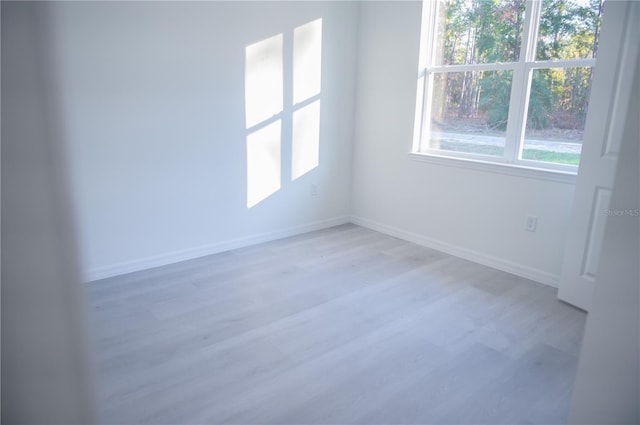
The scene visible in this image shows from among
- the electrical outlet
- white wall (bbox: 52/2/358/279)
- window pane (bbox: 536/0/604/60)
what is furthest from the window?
white wall (bbox: 52/2/358/279)

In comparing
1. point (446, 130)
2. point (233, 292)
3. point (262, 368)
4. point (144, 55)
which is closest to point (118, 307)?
point (233, 292)

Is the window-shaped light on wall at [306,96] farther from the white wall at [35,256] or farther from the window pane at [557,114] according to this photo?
the white wall at [35,256]

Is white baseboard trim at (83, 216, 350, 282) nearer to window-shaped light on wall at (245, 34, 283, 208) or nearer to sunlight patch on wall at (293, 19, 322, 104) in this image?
window-shaped light on wall at (245, 34, 283, 208)

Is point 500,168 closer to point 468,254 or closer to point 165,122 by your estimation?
point 468,254

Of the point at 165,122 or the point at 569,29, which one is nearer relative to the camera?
the point at 569,29

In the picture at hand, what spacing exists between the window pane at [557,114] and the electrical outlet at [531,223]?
1.34 ft

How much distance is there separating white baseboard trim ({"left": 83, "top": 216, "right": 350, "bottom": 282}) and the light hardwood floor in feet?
0.34

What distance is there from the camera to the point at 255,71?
11.1 ft

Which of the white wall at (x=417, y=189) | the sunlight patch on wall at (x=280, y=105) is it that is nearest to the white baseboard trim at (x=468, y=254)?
the white wall at (x=417, y=189)

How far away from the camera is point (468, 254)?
3441 millimetres

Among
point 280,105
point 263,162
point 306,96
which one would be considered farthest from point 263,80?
point 263,162

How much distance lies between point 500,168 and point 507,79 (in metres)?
0.64

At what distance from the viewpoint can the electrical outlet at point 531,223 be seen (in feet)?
9.84

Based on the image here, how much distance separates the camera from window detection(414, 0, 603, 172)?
278cm
